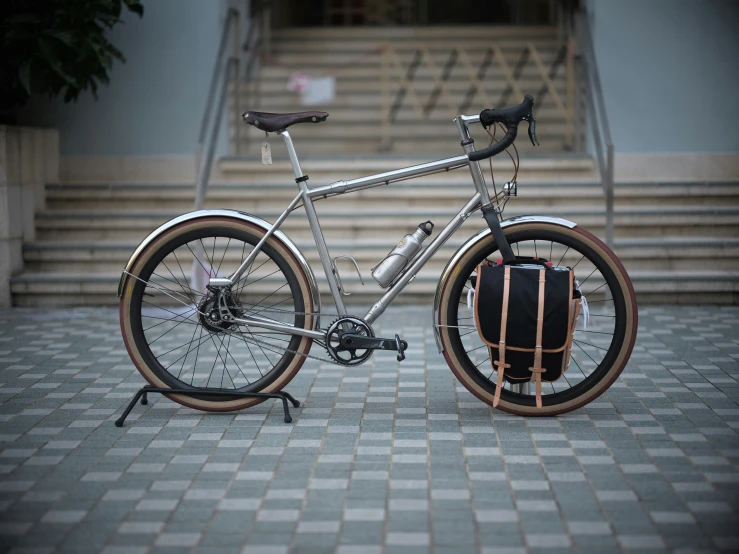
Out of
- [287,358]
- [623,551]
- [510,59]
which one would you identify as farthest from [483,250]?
[510,59]

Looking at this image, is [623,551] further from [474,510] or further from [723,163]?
[723,163]

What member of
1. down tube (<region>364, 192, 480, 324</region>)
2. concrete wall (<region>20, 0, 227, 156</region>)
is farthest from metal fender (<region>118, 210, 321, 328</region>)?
concrete wall (<region>20, 0, 227, 156</region>)

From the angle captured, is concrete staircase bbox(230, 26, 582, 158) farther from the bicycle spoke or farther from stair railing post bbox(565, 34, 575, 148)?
the bicycle spoke

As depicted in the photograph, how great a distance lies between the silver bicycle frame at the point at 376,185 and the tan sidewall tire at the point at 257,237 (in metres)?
0.08

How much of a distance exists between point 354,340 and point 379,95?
290 inches

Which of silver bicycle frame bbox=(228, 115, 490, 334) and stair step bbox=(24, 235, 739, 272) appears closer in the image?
silver bicycle frame bbox=(228, 115, 490, 334)

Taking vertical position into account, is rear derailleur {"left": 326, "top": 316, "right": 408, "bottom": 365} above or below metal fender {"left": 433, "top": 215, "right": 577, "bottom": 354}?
below

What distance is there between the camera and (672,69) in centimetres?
976

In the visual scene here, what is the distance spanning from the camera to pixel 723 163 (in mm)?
9789

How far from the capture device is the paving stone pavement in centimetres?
312

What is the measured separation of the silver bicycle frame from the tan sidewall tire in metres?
0.08

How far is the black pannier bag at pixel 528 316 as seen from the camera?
430cm

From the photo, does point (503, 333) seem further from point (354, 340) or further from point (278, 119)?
point (278, 119)

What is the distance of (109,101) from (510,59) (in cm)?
487
